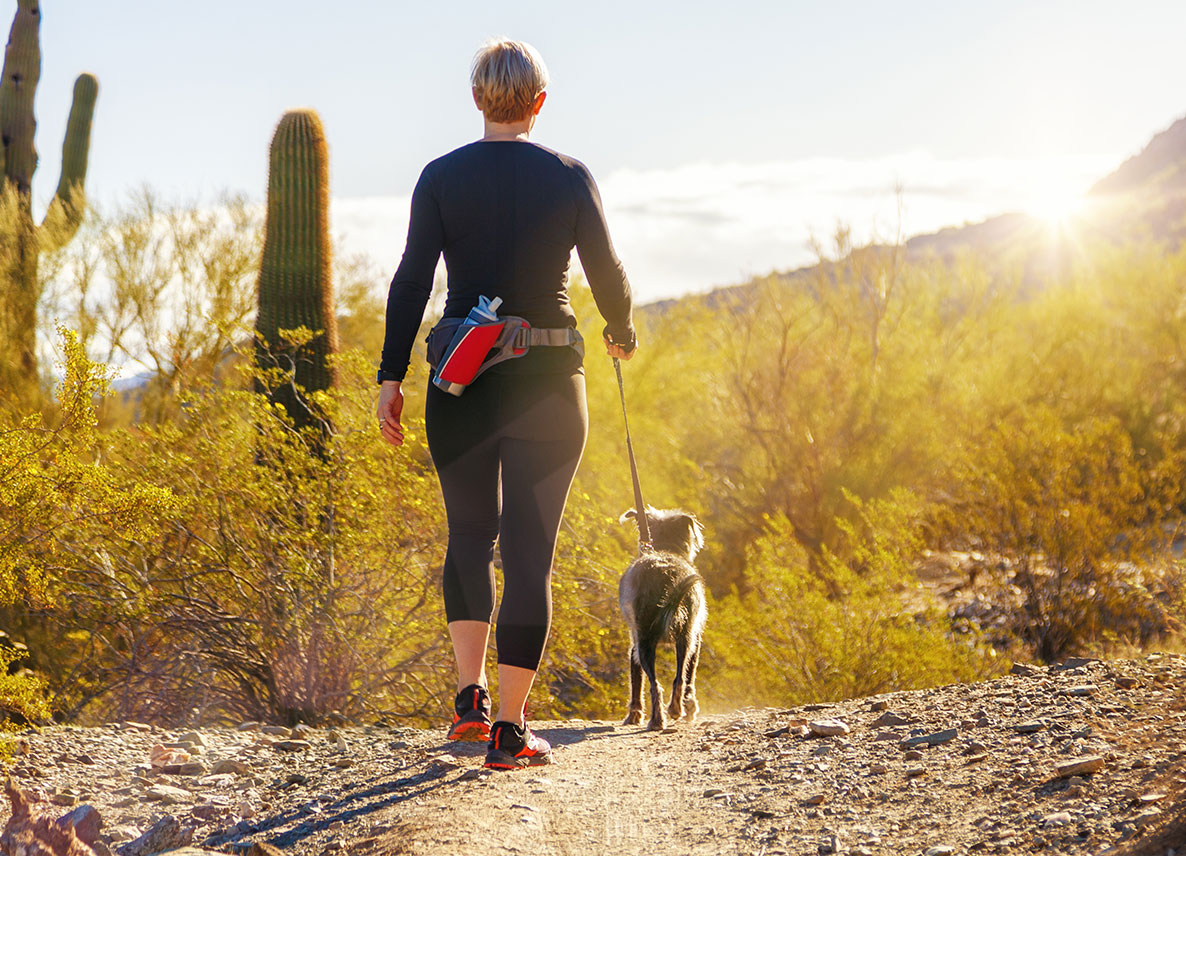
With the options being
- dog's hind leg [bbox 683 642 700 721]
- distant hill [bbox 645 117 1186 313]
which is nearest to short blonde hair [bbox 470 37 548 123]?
dog's hind leg [bbox 683 642 700 721]

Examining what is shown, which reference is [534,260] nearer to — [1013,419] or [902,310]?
[1013,419]

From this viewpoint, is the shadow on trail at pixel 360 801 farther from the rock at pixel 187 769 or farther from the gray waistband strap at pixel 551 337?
the gray waistband strap at pixel 551 337

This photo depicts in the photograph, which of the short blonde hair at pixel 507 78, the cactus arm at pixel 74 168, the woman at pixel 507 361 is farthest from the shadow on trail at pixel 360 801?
the cactus arm at pixel 74 168

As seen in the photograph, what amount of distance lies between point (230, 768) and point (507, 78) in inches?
92.0

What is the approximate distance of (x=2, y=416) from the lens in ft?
16.4

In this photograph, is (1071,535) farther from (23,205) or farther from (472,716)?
(23,205)

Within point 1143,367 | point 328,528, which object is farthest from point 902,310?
point 328,528

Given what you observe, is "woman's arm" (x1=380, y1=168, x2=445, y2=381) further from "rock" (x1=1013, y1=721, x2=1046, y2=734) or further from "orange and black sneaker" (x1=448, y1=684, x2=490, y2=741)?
"rock" (x1=1013, y1=721, x2=1046, y2=734)

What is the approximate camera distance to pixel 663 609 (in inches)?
177

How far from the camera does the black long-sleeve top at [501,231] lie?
282cm

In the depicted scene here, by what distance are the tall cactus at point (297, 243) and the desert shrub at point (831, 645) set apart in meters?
3.28

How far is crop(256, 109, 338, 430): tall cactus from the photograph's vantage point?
7.16 m

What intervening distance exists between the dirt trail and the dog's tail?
55cm
